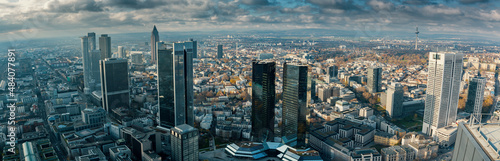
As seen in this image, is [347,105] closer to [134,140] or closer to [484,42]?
[484,42]

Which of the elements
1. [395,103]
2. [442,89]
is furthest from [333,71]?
[442,89]

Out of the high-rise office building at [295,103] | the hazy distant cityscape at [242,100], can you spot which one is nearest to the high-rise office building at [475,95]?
the hazy distant cityscape at [242,100]

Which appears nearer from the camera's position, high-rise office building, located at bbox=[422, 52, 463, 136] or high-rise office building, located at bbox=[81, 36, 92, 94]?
high-rise office building, located at bbox=[422, 52, 463, 136]

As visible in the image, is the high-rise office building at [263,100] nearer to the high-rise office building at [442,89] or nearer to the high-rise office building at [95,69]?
the high-rise office building at [442,89]

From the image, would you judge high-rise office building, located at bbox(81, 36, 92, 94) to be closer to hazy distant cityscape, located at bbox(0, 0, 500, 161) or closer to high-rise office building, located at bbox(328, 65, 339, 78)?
hazy distant cityscape, located at bbox(0, 0, 500, 161)


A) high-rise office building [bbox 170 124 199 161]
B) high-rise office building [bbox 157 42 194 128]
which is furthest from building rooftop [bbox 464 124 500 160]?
high-rise office building [bbox 157 42 194 128]
